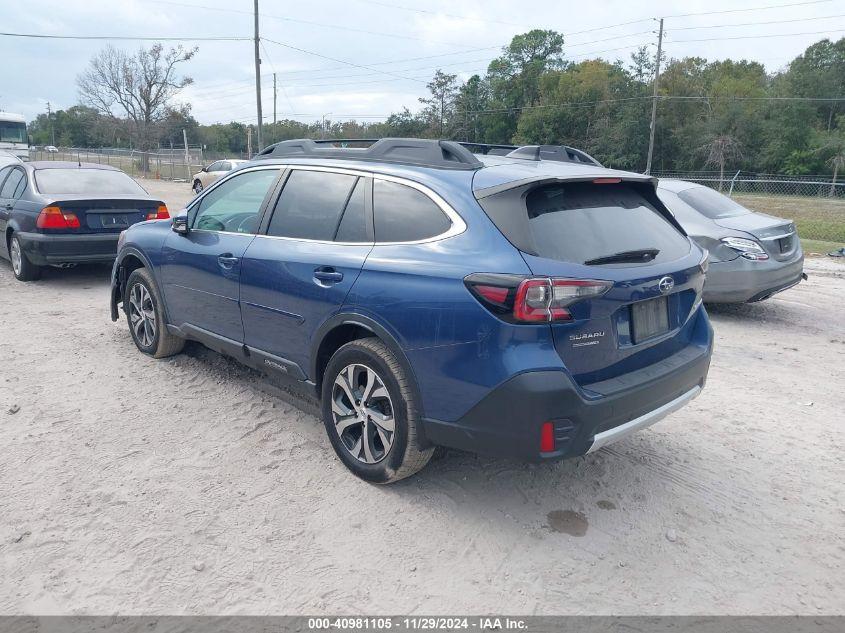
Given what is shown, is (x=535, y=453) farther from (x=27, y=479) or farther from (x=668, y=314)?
(x=27, y=479)

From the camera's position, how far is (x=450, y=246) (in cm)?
329

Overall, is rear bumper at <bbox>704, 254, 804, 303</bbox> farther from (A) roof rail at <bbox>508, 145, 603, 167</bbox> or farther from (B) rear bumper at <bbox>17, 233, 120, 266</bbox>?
(B) rear bumper at <bbox>17, 233, 120, 266</bbox>

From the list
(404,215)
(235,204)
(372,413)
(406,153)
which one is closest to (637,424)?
(372,413)

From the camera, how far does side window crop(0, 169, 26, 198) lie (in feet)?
29.7

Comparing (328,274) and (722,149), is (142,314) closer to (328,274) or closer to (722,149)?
(328,274)

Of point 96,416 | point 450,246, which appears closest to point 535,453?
point 450,246

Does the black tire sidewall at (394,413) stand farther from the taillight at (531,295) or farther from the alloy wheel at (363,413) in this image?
the taillight at (531,295)

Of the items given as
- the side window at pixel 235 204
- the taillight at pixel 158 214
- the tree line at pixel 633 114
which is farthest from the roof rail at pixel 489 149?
the tree line at pixel 633 114

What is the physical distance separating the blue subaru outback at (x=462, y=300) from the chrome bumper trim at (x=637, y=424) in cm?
1

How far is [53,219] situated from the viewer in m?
8.25

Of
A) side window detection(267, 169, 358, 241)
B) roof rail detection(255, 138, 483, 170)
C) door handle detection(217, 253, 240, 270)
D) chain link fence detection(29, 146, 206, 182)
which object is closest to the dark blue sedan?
door handle detection(217, 253, 240, 270)

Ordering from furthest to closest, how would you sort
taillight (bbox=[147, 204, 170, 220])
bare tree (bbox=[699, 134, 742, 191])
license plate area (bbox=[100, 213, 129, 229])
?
bare tree (bbox=[699, 134, 742, 191]), taillight (bbox=[147, 204, 170, 220]), license plate area (bbox=[100, 213, 129, 229])

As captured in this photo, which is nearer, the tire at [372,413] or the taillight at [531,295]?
the taillight at [531,295]

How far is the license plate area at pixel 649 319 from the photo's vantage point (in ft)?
10.9
